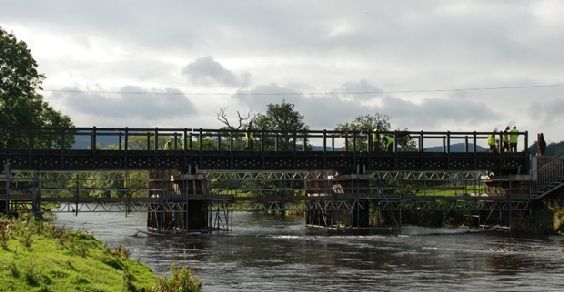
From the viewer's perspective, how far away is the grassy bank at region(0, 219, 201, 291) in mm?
21359

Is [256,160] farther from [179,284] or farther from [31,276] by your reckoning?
[31,276]

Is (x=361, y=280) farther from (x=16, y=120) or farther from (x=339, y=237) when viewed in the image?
(x=16, y=120)

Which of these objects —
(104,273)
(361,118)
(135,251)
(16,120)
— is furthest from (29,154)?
(361,118)

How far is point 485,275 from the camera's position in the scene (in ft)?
111

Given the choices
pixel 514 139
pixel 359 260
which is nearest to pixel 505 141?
pixel 514 139

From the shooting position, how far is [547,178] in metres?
65.2

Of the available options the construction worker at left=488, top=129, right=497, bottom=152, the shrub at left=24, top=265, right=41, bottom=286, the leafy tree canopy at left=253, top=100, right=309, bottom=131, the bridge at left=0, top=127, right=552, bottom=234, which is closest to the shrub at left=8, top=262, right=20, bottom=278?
the shrub at left=24, top=265, right=41, bottom=286

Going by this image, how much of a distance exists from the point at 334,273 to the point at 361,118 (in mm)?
79699

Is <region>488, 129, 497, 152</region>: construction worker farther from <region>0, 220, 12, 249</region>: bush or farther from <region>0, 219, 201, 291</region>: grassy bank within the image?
<region>0, 220, 12, 249</region>: bush

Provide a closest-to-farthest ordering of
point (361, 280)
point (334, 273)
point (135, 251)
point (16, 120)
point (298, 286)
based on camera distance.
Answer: point (298, 286) < point (361, 280) < point (334, 273) < point (135, 251) < point (16, 120)

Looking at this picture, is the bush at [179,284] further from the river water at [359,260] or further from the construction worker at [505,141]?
the construction worker at [505,141]

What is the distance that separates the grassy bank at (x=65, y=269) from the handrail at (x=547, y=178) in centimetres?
4304

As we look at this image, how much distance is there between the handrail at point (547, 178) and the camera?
211 ft

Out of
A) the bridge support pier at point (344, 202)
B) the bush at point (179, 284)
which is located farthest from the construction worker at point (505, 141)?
the bush at point (179, 284)
